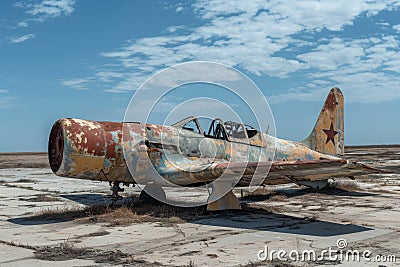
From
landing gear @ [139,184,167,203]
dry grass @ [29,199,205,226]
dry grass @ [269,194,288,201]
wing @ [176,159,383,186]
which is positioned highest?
wing @ [176,159,383,186]

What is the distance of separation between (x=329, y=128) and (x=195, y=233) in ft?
30.2

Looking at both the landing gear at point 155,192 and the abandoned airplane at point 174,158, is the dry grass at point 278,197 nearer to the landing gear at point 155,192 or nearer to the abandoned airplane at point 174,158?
the abandoned airplane at point 174,158

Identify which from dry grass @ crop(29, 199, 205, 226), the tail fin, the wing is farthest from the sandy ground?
the tail fin

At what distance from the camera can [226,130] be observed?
36.7 feet

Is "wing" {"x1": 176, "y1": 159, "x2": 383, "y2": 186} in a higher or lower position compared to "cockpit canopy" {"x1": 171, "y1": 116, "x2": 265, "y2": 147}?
lower

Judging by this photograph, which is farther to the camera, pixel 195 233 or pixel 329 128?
pixel 329 128

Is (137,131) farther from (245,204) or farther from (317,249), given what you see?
(317,249)

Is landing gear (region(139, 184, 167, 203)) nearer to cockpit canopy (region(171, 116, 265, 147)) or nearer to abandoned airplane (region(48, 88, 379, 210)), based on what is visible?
abandoned airplane (region(48, 88, 379, 210))

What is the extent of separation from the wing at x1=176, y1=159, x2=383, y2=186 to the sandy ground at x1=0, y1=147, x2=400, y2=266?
95 cm

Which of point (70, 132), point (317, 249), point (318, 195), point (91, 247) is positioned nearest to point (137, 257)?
point (91, 247)

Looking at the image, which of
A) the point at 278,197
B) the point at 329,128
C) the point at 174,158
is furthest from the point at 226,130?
the point at 329,128

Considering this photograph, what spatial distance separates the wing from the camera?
24.4 feet

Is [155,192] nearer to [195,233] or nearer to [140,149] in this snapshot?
[140,149]

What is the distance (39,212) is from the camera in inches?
409
